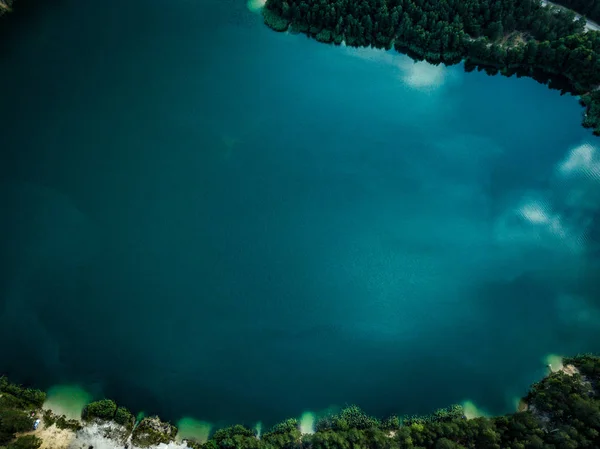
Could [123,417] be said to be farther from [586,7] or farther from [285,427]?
[586,7]

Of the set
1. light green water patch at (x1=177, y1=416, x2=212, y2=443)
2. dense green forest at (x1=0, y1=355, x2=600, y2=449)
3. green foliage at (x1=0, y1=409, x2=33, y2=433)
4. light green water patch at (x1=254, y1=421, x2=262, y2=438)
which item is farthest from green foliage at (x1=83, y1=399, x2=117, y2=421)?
light green water patch at (x1=254, y1=421, x2=262, y2=438)

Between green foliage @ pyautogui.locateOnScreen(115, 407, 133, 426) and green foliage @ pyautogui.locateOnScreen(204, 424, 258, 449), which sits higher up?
green foliage @ pyautogui.locateOnScreen(115, 407, 133, 426)

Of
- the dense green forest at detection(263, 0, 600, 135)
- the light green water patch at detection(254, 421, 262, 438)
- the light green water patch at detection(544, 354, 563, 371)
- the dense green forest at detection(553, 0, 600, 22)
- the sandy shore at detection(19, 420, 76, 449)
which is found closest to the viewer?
the sandy shore at detection(19, 420, 76, 449)

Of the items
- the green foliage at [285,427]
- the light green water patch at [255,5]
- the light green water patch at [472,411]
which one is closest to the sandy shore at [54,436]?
the green foliage at [285,427]

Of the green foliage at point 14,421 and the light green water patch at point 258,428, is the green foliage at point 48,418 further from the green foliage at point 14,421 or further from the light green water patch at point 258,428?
the light green water patch at point 258,428

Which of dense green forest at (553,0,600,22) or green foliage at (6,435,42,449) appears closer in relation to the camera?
green foliage at (6,435,42,449)

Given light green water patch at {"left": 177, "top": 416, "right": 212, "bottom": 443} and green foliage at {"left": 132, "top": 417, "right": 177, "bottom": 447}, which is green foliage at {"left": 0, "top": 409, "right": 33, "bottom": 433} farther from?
light green water patch at {"left": 177, "top": 416, "right": 212, "bottom": 443}

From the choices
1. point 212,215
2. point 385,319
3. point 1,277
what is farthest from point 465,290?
point 1,277

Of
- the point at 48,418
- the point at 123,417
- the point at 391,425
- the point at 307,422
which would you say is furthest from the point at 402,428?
the point at 48,418
